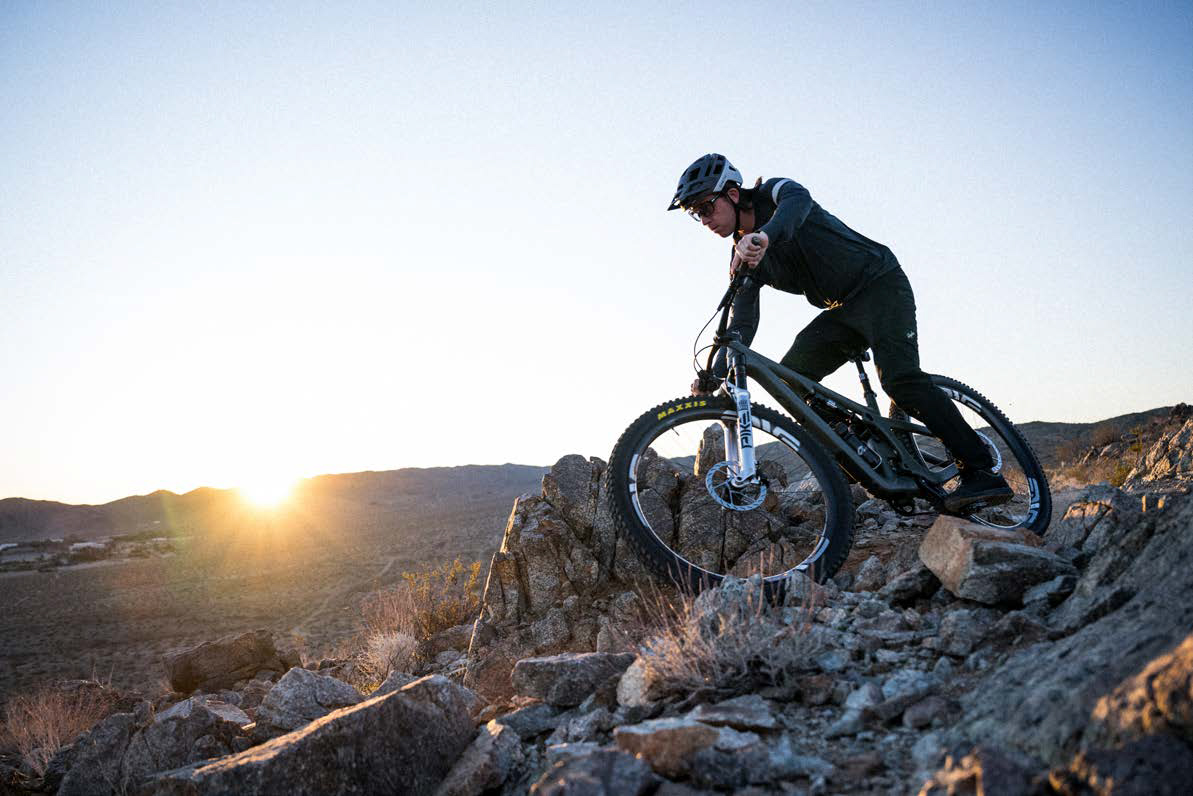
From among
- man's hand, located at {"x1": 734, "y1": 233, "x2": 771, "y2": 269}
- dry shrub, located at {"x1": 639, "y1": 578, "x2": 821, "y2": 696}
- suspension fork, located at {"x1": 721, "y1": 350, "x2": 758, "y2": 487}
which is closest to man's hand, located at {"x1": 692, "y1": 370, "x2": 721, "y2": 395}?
suspension fork, located at {"x1": 721, "y1": 350, "x2": 758, "y2": 487}

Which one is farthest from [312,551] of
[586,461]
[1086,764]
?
A: [1086,764]

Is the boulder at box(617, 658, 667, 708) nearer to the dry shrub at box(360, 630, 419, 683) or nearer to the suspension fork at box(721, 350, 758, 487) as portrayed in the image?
the suspension fork at box(721, 350, 758, 487)

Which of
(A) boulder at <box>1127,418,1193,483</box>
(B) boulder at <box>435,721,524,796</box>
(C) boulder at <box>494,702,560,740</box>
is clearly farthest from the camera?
(A) boulder at <box>1127,418,1193,483</box>

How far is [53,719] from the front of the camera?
8.62 m

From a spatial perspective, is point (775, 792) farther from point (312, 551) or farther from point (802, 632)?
point (312, 551)

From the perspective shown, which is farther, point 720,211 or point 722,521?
point 722,521

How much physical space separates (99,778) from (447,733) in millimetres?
3849

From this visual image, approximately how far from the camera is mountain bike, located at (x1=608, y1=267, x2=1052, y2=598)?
401 centimetres

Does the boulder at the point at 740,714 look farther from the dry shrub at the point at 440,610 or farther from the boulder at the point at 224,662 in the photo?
the boulder at the point at 224,662

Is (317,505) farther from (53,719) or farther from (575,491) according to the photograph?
(575,491)

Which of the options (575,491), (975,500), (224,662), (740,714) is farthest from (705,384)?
(224,662)

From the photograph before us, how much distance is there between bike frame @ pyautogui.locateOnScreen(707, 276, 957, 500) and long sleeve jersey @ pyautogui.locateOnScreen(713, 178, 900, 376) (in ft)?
0.59

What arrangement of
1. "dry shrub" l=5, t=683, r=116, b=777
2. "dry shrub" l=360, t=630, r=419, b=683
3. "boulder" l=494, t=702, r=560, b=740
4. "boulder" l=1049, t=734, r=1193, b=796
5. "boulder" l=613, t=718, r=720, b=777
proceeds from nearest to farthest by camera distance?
"boulder" l=1049, t=734, r=1193, b=796
"boulder" l=613, t=718, r=720, b=777
"boulder" l=494, t=702, r=560, b=740
"dry shrub" l=5, t=683, r=116, b=777
"dry shrub" l=360, t=630, r=419, b=683

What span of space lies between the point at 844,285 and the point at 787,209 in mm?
742
